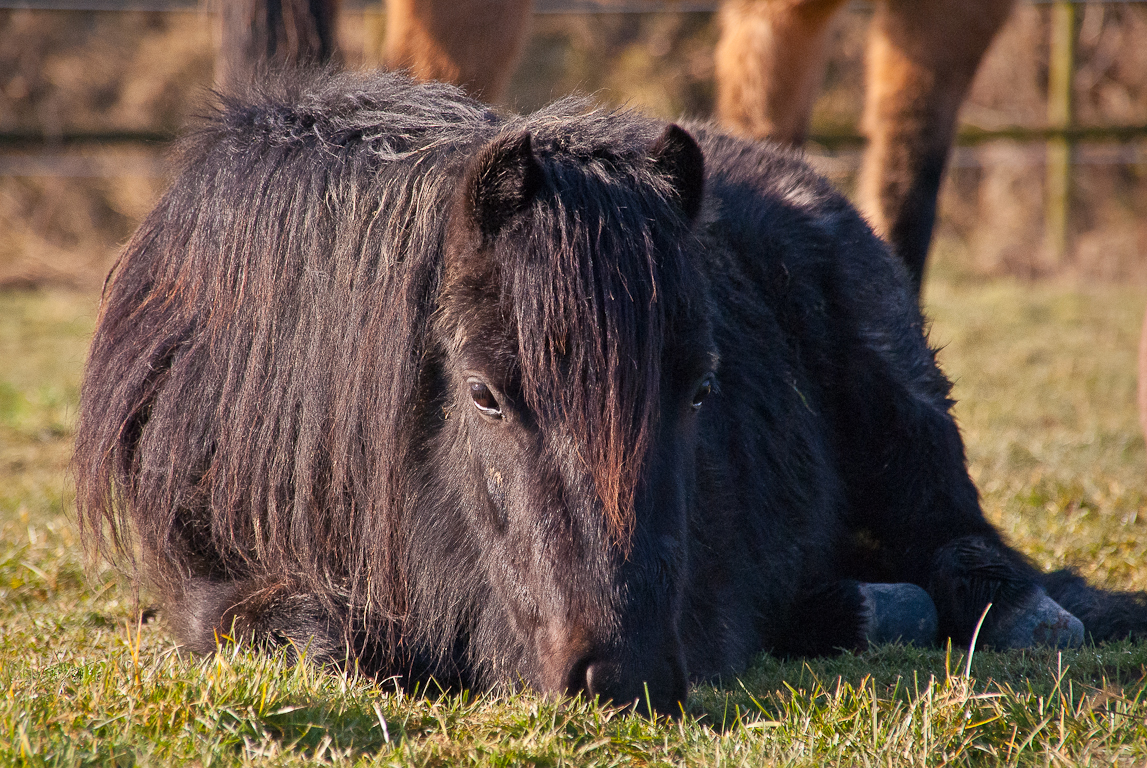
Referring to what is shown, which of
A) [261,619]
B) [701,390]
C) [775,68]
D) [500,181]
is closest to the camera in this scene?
[500,181]

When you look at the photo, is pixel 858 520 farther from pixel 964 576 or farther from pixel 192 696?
pixel 192 696

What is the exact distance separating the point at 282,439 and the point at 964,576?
182cm

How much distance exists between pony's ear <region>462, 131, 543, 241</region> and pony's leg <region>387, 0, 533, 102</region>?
5.92 feet

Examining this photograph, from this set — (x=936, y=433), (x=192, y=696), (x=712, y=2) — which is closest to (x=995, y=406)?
(x=936, y=433)

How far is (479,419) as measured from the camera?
73.4 inches

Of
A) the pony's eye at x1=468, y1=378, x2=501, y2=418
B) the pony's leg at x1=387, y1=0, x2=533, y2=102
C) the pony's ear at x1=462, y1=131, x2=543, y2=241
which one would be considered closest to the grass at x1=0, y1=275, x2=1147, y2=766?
the pony's eye at x1=468, y1=378, x2=501, y2=418

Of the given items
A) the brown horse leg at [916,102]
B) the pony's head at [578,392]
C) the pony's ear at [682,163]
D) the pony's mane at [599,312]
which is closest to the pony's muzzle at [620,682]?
the pony's head at [578,392]

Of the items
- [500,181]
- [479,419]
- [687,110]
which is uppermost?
[687,110]

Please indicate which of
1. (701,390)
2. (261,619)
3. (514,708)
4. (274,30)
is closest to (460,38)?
(274,30)

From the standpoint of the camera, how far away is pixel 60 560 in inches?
123

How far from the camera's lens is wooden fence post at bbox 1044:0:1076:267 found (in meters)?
10.6

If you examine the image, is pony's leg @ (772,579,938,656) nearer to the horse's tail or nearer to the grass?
the grass

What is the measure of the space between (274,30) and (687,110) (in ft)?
26.7

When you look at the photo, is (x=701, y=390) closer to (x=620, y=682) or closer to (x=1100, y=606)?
(x=620, y=682)
